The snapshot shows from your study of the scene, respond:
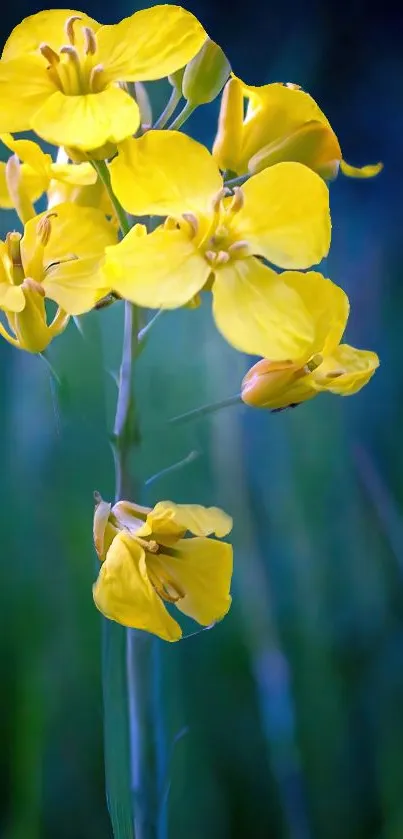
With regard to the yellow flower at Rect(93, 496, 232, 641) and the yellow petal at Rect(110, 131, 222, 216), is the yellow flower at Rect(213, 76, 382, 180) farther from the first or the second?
the yellow flower at Rect(93, 496, 232, 641)

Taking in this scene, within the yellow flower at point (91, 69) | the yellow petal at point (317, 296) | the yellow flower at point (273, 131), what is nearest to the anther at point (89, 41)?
the yellow flower at point (91, 69)

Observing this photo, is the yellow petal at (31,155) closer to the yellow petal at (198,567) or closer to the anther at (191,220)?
the anther at (191,220)

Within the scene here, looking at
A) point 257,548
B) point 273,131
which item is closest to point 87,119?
point 273,131

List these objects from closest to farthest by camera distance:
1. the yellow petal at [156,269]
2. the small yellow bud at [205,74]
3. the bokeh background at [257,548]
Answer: the yellow petal at [156,269] → the small yellow bud at [205,74] → the bokeh background at [257,548]

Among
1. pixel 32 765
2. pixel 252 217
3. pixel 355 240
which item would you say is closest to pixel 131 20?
pixel 252 217

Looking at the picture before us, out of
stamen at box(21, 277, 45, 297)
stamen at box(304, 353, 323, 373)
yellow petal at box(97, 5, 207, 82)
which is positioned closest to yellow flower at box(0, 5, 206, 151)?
yellow petal at box(97, 5, 207, 82)

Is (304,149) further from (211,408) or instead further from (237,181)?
(211,408)
